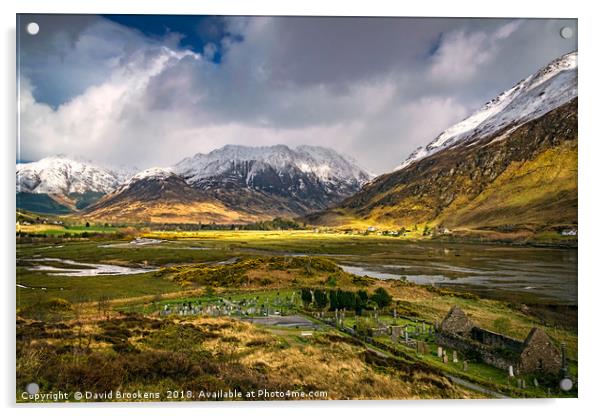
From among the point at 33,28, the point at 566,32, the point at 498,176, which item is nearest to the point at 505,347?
the point at 498,176

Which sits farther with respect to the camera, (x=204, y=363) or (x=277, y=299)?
(x=277, y=299)

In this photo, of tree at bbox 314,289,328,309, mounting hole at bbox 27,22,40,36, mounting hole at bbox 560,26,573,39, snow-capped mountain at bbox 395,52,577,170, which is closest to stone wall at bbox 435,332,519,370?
tree at bbox 314,289,328,309

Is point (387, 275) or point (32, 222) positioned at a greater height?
point (32, 222)

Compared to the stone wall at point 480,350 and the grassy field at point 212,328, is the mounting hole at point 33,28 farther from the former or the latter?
the stone wall at point 480,350

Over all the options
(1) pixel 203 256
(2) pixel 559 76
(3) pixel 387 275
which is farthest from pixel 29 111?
(2) pixel 559 76

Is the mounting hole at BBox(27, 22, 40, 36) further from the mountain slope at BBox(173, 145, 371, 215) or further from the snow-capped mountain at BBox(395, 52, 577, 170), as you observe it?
the snow-capped mountain at BBox(395, 52, 577, 170)
